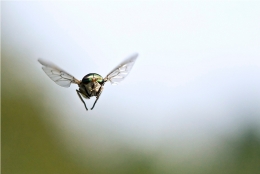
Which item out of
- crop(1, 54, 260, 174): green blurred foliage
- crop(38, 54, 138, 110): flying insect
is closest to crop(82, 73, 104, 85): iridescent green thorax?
crop(38, 54, 138, 110): flying insect

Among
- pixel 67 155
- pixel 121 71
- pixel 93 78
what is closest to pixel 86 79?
pixel 93 78

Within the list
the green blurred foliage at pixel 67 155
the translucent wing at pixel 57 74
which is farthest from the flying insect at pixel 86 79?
the green blurred foliage at pixel 67 155

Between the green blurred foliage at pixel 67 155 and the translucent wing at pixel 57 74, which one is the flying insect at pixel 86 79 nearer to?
the translucent wing at pixel 57 74

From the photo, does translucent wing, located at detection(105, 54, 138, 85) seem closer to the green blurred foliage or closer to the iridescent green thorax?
the iridescent green thorax

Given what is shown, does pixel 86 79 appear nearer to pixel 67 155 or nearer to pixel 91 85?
pixel 91 85

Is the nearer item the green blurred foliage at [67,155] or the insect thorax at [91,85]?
the insect thorax at [91,85]

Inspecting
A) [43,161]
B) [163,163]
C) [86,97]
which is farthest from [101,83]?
[163,163]
